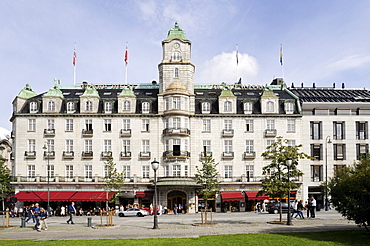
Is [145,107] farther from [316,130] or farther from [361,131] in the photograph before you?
[361,131]

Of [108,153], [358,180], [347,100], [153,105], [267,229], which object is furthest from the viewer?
[347,100]

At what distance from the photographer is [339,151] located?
6744 cm

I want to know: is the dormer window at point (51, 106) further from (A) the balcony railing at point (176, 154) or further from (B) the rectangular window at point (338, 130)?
(B) the rectangular window at point (338, 130)

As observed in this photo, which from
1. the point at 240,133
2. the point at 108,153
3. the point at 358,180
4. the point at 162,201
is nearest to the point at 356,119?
the point at 240,133

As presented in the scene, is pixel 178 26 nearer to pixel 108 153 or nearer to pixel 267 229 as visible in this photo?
pixel 108 153

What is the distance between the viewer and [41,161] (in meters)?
64.1

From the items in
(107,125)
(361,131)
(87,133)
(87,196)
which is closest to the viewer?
(87,196)

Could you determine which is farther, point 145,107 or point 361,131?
point 361,131

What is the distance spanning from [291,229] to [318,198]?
38.2m

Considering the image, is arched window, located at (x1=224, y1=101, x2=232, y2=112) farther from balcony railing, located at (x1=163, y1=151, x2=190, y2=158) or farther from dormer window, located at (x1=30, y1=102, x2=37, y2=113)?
dormer window, located at (x1=30, y1=102, x2=37, y2=113)

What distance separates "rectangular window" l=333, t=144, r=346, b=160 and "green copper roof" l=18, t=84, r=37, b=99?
48484mm

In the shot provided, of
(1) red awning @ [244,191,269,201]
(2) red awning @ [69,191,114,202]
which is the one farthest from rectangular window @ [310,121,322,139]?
(2) red awning @ [69,191,114,202]

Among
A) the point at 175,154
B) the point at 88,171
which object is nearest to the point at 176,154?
the point at 175,154

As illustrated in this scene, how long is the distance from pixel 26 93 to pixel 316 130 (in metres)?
45.8
